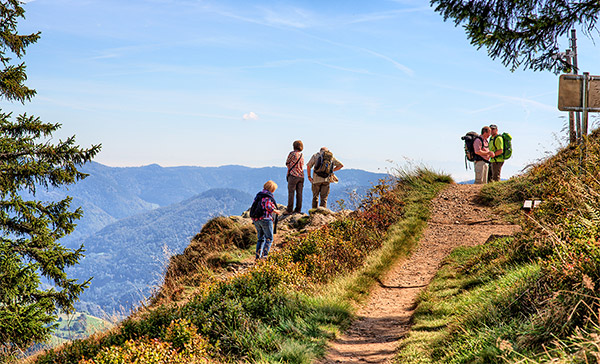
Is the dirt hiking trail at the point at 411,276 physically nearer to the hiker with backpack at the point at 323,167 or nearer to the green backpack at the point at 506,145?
the green backpack at the point at 506,145

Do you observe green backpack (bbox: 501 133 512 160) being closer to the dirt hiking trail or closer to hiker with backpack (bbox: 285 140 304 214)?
the dirt hiking trail

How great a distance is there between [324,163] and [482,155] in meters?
6.52

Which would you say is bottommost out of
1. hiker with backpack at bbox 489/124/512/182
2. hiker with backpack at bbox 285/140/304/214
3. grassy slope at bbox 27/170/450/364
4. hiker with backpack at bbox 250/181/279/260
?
grassy slope at bbox 27/170/450/364

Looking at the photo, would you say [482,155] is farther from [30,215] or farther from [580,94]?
[30,215]

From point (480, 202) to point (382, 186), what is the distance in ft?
11.4

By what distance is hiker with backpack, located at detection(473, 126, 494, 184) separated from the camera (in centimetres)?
1719

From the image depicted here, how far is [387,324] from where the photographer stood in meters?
7.48

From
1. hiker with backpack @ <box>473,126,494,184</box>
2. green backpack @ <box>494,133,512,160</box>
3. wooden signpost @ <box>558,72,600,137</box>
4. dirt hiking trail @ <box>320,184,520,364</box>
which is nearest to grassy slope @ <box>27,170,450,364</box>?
dirt hiking trail @ <box>320,184,520,364</box>

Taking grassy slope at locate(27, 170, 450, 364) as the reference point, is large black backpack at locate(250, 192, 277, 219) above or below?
above

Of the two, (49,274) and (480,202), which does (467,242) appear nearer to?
(480,202)

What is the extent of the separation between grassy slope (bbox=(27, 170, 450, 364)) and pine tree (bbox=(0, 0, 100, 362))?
3509mm

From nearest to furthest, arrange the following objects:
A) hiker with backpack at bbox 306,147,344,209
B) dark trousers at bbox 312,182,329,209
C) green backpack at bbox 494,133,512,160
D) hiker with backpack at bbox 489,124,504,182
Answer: hiker with backpack at bbox 306,147,344,209 < dark trousers at bbox 312,182,329,209 < hiker with backpack at bbox 489,124,504,182 < green backpack at bbox 494,133,512,160

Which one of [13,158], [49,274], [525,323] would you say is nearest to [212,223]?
[49,274]

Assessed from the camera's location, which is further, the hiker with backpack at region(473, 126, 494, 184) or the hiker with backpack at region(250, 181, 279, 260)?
the hiker with backpack at region(473, 126, 494, 184)
